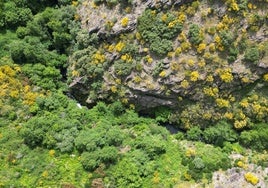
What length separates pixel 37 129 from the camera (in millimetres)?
39125

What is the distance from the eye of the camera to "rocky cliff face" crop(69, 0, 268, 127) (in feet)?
128

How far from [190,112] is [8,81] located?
19.2 metres

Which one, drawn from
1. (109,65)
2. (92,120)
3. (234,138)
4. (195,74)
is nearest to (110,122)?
(92,120)

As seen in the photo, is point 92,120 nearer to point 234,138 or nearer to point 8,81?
point 8,81

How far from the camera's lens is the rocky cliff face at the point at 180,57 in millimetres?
39156

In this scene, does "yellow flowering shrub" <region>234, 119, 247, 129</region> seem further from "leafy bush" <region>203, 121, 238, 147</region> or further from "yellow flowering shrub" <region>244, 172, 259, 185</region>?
"yellow flowering shrub" <region>244, 172, 259, 185</region>

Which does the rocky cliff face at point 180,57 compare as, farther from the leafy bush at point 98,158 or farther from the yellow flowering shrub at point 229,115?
the leafy bush at point 98,158

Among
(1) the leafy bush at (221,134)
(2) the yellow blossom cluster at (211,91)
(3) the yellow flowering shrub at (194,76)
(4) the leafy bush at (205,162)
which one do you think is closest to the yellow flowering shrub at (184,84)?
(3) the yellow flowering shrub at (194,76)

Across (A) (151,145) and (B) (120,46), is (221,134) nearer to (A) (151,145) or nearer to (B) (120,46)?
(A) (151,145)

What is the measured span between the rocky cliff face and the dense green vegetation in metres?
0.12

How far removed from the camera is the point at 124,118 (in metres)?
42.2

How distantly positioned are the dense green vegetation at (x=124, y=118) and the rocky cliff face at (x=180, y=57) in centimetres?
12

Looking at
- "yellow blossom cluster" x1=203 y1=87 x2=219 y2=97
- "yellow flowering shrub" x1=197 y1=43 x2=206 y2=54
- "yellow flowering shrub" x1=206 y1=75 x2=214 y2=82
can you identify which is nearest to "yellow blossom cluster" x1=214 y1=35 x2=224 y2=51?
"yellow flowering shrub" x1=197 y1=43 x2=206 y2=54

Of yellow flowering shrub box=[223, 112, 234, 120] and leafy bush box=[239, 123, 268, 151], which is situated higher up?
yellow flowering shrub box=[223, 112, 234, 120]
